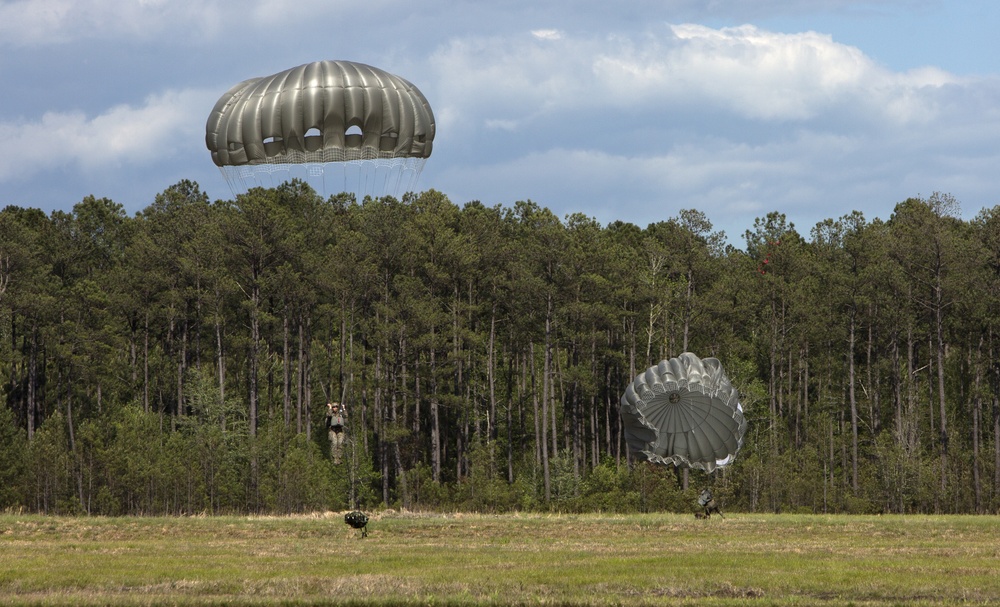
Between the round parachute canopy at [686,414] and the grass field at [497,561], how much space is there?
1346 cm

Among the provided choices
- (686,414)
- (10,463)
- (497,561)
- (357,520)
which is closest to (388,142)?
(686,414)

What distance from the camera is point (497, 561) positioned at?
26109mm

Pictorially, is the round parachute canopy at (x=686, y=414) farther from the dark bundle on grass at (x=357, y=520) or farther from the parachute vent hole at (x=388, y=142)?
the dark bundle on grass at (x=357, y=520)

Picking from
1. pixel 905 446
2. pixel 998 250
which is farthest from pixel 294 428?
pixel 998 250

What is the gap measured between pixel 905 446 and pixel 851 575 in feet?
139

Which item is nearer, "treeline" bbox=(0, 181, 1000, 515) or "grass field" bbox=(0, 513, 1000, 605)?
"grass field" bbox=(0, 513, 1000, 605)

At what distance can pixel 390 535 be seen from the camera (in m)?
32.4

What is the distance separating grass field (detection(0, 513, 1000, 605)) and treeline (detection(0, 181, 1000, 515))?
910 inches

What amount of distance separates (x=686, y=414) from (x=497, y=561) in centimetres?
2651

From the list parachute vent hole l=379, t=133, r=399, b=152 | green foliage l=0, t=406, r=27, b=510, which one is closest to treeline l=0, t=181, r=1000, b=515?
green foliage l=0, t=406, r=27, b=510

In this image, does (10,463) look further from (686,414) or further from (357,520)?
(357,520)

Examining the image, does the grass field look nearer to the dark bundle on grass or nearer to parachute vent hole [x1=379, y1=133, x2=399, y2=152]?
the dark bundle on grass

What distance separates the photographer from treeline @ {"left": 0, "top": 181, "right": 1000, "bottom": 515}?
6009 centimetres

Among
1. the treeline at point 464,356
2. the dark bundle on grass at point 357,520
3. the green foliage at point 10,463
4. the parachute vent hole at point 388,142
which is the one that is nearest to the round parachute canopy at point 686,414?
the treeline at point 464,356
